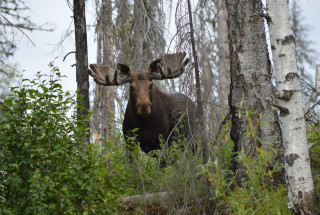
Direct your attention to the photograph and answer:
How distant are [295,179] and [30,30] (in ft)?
30.7

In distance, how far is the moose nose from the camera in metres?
8.77

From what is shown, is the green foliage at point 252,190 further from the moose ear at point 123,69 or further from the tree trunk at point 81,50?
the moose ear at point 123,69

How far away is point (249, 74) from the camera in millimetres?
5922

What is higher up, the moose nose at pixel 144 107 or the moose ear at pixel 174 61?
the moose ear at pixel 174 61

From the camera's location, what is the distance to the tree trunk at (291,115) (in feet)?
15.1

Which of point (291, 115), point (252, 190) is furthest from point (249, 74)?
point (252, 190)

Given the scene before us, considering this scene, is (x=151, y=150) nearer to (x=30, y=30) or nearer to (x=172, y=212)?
(x=172, y=212)

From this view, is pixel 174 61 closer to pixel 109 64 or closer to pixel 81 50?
pixel 81 50

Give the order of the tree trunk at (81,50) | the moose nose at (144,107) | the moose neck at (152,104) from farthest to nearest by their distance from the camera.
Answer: the moose neck at (152,104), the moose nose at (144,107), the tree trunk at (81,50)

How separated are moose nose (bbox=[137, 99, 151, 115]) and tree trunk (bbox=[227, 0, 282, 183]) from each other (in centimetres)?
296

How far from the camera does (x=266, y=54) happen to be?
602 centimetres

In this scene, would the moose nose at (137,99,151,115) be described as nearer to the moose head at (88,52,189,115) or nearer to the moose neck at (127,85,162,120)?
the moose head at (88,52,189,115)

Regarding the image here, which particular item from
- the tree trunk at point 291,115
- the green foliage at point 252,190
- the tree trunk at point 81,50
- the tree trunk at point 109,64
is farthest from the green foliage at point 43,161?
the tree trunk at point 109,64

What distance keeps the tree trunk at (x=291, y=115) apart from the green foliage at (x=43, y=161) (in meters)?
2.23
